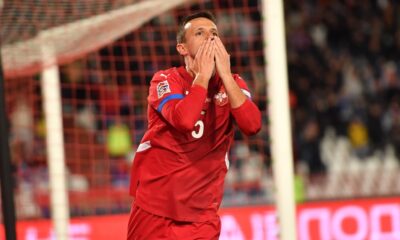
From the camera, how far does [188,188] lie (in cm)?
367

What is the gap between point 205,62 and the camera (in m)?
3.49

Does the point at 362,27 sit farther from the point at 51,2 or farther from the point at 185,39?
the point at 185,39

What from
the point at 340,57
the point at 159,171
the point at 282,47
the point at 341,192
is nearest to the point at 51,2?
the point at 282,47

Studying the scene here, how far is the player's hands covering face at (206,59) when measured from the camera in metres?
3.48

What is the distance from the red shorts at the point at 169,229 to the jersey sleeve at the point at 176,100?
438 mm

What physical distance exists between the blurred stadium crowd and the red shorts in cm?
364

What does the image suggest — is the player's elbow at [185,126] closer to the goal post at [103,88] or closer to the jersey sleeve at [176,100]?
the jersey sleeve at [176,100]

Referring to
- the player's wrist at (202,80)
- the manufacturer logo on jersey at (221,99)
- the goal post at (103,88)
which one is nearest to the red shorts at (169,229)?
the manufacturer logo on jersey at (221,99)

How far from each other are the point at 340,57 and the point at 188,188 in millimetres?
8475

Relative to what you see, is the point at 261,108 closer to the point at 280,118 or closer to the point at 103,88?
the point at 103,88

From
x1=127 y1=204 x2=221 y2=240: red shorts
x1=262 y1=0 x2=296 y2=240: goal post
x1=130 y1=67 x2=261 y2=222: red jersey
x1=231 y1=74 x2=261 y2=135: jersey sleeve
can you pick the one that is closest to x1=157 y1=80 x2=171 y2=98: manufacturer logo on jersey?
x1=130 y1=67 x2=261 y2=222: red jersey

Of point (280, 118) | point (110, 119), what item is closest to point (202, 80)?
point (280, 118)

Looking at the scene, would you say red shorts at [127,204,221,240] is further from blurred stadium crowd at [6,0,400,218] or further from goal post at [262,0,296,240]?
blurred stadium crowd at [6,0,400,218]

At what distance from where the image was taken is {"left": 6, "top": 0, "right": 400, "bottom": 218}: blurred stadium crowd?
8148 millimetres
